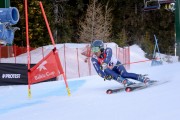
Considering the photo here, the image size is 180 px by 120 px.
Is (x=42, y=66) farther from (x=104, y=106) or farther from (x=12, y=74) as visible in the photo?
(x=12, y=74)

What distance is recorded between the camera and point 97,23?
39219 millimetres

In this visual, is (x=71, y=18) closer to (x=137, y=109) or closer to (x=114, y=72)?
(x=114, y=72)

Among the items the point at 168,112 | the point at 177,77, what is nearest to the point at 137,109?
the point at 168,112

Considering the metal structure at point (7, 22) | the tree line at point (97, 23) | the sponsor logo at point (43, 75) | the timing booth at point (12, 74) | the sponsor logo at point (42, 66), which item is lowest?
the timing booth at point (12, 74)

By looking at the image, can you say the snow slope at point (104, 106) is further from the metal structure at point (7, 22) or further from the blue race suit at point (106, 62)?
the metal structure at point (7, 22)

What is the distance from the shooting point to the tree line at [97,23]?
33.2 m

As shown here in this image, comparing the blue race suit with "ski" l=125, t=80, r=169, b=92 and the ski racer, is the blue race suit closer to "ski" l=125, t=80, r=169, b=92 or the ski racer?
the ski racer

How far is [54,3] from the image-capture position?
1578 inches

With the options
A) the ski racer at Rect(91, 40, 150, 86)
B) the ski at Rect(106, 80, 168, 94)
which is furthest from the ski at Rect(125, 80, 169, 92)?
the ski racer at Rect(91, 40, 150, 86)

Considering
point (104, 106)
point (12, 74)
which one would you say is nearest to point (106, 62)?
point (104, 106)

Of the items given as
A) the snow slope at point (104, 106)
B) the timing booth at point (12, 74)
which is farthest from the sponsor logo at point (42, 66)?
the timing booth at point (12, 74)

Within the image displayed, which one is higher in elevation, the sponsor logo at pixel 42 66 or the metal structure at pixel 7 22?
the metal structure at pixel 7 22

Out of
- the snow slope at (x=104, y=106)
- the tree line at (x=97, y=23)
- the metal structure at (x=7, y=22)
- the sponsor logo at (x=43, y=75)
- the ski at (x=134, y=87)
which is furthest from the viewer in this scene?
the tree line at (x=97, y=23)

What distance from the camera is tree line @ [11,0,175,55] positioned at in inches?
1305
